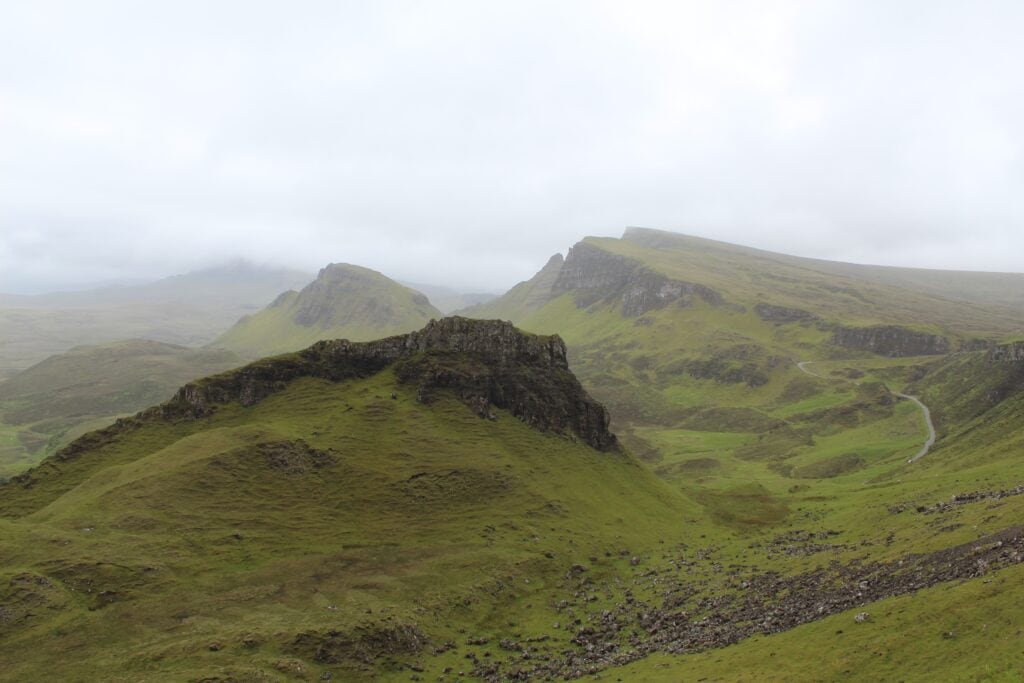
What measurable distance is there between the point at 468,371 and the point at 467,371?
0.69 ft

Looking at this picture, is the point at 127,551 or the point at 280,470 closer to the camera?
the point at 127,551

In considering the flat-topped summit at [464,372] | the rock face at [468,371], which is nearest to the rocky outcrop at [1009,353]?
the rock face at [468,371]

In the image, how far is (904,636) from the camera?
4434 cm

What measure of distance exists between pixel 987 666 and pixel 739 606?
3194 centimetres

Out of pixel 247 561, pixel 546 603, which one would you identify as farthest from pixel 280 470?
pixel 546 603

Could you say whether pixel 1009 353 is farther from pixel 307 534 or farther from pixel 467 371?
pixel 307 534

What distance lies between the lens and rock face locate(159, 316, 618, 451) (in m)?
118

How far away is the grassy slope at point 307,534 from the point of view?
60.8 metres

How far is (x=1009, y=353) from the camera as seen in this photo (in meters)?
185

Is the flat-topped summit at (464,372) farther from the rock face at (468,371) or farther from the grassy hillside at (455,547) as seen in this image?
the grassy hillside at (455,547)

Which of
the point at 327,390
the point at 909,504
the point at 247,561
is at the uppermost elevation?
the point at 327,390

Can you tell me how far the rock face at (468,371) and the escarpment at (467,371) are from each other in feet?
0.61

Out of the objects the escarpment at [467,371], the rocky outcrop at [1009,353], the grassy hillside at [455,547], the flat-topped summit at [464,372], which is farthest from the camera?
the rocky outcrop at [1009,353]

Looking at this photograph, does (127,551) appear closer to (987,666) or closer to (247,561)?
(247,561)
